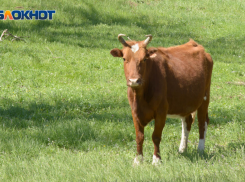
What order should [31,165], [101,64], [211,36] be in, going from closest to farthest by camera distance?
[31,165] < [101,64] < [211,36]

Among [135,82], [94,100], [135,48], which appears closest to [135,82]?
[135,82]

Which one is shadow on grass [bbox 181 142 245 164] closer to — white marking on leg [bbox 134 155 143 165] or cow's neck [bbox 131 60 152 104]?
white marking on leg [bbox 134 155 143 165]

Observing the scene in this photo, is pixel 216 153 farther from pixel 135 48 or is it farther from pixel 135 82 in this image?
pixel 135 48

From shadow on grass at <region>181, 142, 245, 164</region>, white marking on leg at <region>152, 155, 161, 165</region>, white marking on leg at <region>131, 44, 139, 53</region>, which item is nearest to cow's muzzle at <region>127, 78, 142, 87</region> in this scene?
white marking on leg at <region>131, 44, 139, 53</region>

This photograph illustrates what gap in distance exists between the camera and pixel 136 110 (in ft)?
19.4

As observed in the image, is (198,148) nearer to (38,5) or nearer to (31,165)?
(31,165)

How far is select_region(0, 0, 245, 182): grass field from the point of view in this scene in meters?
5.29

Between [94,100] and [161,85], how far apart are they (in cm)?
416

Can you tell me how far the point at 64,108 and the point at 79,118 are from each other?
2.45ft

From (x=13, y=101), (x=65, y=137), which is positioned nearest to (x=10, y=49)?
(x=13, y=101)

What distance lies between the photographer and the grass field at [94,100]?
5.29 meters

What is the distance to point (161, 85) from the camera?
599 cm

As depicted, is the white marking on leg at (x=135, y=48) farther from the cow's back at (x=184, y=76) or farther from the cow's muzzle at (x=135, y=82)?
the cow's back at (x=184, y=76)

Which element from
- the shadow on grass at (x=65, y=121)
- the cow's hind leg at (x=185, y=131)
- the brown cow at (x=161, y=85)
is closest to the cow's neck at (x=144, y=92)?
the brown cow at (x=161, y=85)
